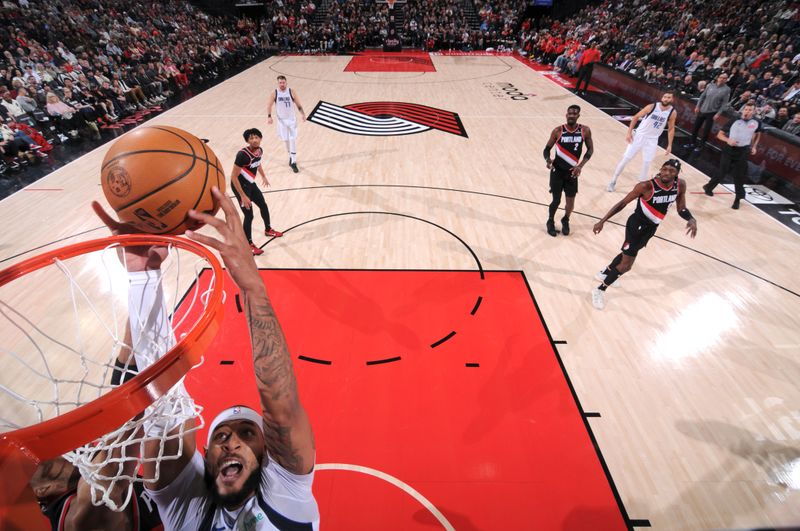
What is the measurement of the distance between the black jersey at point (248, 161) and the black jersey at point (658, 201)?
466 centimetres

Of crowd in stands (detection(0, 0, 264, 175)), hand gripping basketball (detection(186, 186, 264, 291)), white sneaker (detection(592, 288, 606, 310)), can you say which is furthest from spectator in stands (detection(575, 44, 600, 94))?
hand gripping basketball (detection(186, 186, 264, 291))

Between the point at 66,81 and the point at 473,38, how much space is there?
19.7m

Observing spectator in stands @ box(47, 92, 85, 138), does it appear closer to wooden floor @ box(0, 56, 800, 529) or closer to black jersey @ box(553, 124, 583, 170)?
wooden floor @ box(0, 56, 800, 529)

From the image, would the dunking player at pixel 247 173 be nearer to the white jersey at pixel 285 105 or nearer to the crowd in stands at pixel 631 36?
the white jersey at pixel 285 105

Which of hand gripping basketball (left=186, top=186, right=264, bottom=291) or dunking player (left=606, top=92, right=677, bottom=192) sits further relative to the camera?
dunking player (left=606, top=92, right=677, bottom=192)

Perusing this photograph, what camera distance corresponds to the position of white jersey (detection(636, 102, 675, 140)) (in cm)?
688

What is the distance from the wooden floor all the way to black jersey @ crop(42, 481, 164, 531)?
3.06 meters

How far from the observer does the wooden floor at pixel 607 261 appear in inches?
131

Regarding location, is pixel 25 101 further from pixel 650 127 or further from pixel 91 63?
pixel 650 127

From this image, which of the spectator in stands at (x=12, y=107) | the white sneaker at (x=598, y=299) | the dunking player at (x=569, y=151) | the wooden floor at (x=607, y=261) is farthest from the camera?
the spectator in stands at (x=12, y=107)

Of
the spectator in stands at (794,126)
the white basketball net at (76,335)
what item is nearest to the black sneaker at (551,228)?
the white basketball net at (76,335)

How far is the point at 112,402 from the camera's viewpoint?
126 cm

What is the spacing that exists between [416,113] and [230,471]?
11731 mm

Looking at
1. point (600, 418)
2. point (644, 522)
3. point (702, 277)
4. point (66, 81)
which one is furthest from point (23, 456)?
point (66, 81)
